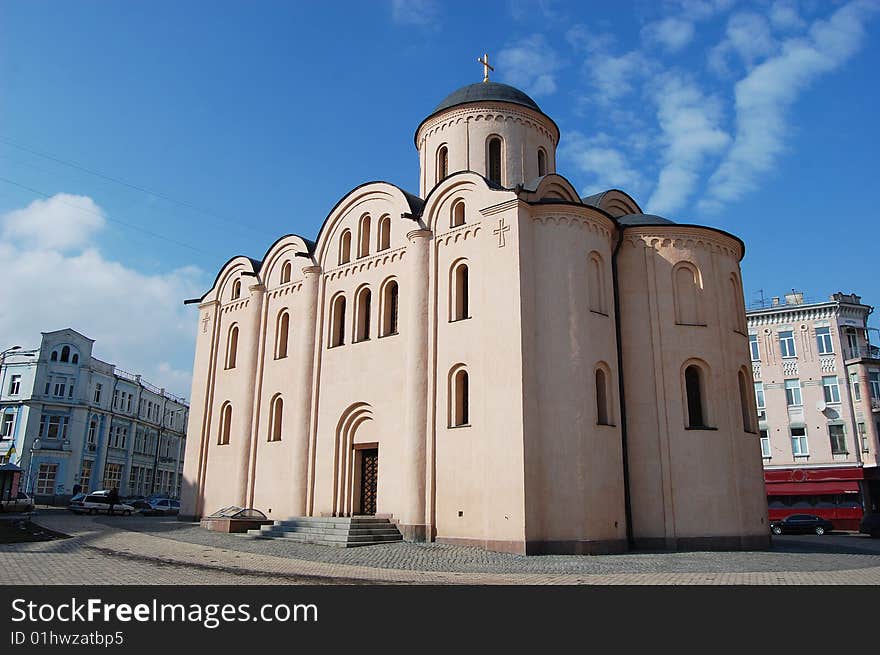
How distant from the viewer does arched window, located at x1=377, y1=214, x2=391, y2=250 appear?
75.6ft

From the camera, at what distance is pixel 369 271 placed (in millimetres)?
22984

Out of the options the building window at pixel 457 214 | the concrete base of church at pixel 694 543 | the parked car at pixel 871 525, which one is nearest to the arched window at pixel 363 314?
the building window at pixel 457 214

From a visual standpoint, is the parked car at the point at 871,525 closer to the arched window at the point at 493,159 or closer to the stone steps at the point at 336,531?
the stone steps at the point at 336,531

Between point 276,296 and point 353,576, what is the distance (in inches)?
649

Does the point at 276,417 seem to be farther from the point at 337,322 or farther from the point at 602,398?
the point at 602,398

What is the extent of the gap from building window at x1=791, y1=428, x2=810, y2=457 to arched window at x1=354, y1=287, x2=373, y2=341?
27.0 m

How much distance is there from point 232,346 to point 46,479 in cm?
2855

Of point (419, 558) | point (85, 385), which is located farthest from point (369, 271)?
point (85, 385)

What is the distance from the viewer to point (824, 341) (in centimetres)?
3772

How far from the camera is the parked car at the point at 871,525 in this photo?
27172 millimetres

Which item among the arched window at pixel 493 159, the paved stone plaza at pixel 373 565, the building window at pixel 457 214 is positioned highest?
the arched window at pixel 493 159

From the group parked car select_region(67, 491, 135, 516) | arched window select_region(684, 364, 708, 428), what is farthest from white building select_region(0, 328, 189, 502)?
arched window select_region(684, 364, 708, 428)

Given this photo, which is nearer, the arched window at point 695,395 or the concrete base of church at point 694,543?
the concrete base of church at point 694,543

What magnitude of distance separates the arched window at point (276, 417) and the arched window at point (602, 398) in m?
12.0
